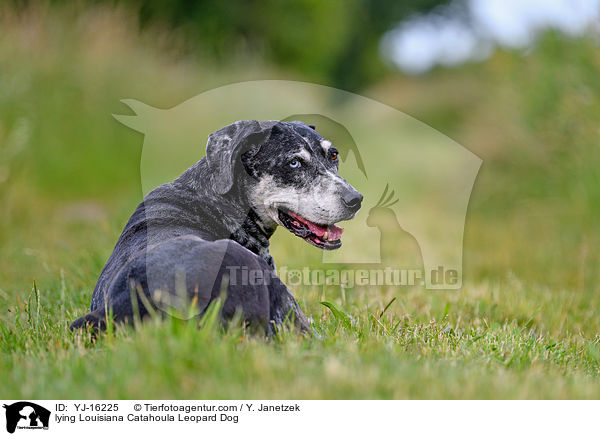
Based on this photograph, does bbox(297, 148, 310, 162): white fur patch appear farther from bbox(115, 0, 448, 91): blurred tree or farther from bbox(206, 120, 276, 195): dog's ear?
bbox(115, 0, 448, 91): blurred tree

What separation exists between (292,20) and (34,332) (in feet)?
68.2

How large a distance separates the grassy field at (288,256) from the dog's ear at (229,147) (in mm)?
A: 1034

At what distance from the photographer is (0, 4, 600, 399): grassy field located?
8.45 feet

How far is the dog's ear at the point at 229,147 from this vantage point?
145 inches

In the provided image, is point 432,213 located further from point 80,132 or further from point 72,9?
point 72,9

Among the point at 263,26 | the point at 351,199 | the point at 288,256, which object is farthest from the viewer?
the point at 263,26

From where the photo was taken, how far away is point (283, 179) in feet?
12.4

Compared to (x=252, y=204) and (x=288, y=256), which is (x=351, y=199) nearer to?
(x=252, y=204)
